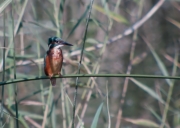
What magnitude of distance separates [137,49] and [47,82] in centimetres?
245

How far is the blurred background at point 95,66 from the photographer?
3.07 metres

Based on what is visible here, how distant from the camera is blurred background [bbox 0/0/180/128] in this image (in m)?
3.07

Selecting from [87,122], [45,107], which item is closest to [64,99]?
[45,107]

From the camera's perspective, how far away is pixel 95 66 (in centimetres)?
318

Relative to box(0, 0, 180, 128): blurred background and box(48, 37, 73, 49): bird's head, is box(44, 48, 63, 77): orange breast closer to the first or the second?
box(48, 37, 73, 49): bird's head

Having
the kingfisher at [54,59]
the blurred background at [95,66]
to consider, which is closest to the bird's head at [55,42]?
the kingfisher at [54,59]

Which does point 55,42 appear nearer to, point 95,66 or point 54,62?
point 54,62

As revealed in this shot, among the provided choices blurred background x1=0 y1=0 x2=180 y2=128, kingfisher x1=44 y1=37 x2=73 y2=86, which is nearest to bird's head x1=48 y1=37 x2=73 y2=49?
kingfisher x1=44 y1=37 x2=73 y2=86

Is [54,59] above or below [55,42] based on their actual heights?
below

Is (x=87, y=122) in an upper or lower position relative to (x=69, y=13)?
lower

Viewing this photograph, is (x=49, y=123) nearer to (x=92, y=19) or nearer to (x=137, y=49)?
(x=92, y=19)

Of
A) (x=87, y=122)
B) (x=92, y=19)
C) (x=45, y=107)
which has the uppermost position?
(x=92, y=19)

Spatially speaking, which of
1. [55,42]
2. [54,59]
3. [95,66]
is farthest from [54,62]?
[95,66]

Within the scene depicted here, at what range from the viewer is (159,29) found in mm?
9797
